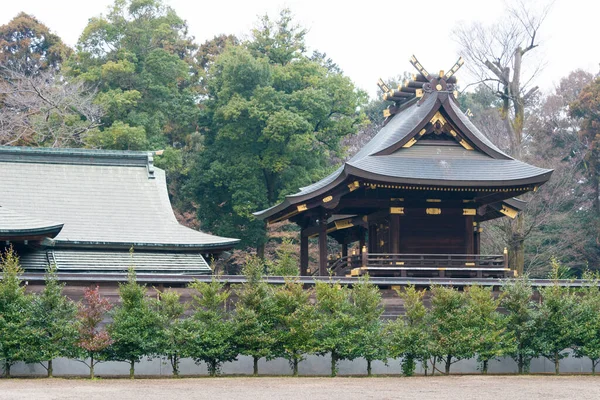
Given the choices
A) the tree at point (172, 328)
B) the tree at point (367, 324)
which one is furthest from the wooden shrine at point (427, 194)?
the tree at point (172, 328)

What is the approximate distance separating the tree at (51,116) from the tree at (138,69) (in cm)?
Result: 104

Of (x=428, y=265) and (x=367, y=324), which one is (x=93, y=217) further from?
(x=428, y=265)

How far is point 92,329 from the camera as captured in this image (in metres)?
19.6

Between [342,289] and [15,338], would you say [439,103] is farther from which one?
[15,338]

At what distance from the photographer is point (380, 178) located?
23969mm

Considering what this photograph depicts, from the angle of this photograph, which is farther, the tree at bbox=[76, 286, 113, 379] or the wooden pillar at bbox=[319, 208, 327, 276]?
the wooden pillar at bbox=[319, 208, 327, 276]

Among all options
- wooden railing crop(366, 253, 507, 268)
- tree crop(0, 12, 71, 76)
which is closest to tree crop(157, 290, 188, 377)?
wooden railing crop(366, 253, 507, 268)

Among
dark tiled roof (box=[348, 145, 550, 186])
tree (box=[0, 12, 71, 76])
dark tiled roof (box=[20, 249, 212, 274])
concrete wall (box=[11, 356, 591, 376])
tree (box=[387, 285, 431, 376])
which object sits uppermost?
tree (box=[0, 12, 71, 76])

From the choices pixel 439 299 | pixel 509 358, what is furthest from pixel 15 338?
pixel 509 358

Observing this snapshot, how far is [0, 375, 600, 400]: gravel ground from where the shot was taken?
631 inches

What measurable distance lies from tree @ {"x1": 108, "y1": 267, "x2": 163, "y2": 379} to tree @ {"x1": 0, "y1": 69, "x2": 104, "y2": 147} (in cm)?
2241

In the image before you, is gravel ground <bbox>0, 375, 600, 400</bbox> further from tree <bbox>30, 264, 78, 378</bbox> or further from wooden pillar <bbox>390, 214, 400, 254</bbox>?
wooden pillar <bbox>390, 214, 400, 254</bbox>

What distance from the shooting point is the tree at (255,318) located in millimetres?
20000

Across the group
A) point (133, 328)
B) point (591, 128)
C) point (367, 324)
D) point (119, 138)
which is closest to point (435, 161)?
point (367, 324)
